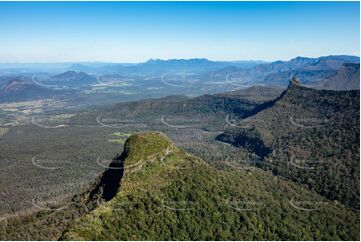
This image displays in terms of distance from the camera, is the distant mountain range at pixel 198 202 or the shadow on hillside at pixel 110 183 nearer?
the distant mountain range at pixel 198 202

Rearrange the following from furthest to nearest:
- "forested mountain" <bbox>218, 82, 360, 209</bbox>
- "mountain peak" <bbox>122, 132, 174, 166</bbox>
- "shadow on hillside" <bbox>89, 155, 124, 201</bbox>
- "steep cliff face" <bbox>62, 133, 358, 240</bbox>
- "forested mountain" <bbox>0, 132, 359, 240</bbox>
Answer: "forested mountain" <bbox>218, 82, 360, 209</bbox>, "mountain peak" <bbox>122, 132, 174, 166</bbox>, "shadow on hillside" <bbox>89, 155, 124, 201</bbox>, "forested mountain" <bbox>0, 132, 359, 240</bbox>, "steep cliff face" <bbox>62, 133, 358, 240</bbox>

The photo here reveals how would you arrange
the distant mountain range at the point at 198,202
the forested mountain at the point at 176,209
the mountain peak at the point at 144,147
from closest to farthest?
1. the forested mountain at the point at 176,209
2. the distant mountain range at the point at 198,202
3. the mountain peak at the point at 144,147

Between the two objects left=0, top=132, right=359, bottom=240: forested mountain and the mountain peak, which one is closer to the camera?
left=0, top=132, right=359, bottom=240: forested mountain

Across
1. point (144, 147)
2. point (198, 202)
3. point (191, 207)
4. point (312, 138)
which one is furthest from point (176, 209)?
point (312, 138)

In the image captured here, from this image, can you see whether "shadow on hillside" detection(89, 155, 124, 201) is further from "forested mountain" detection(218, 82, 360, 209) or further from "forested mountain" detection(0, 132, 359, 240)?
"forested mountain" detection(218, 82, 360, 209)

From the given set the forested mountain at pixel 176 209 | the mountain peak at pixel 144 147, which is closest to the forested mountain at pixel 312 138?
the forested mountain at pixel 176 209

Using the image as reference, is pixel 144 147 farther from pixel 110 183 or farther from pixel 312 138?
pixel 312 138

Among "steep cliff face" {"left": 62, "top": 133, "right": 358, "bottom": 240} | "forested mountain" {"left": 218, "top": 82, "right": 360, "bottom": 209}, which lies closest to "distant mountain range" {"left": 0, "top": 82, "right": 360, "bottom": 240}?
"steep cliff face" {"left": 62, "top": 133, "right": 358, "bottom": 240}

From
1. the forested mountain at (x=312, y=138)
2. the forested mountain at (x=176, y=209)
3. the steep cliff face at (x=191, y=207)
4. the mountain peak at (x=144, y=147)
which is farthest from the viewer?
the forested mountain at (x=312, y=138)

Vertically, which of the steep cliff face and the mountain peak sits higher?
the mountain peak

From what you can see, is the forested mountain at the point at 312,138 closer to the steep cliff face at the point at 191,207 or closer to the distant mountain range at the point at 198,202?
the distant mountain range at the point at 198,202

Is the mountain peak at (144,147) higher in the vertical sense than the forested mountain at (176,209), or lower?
higher
